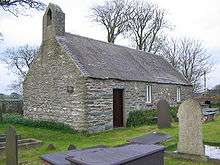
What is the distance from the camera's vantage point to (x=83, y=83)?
62.5ft

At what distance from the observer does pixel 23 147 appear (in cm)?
1348

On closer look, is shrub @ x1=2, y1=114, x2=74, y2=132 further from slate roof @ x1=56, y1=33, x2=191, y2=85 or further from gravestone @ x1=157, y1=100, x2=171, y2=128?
gravestone @ x1=157, y1=100, x2=171, y2=128

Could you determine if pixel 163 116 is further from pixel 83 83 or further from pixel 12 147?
pixel 12 147

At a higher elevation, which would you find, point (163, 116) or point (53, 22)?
point (53, 22)

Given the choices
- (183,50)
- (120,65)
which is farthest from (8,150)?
(183,50)

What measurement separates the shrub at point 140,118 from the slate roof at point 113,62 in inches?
93.5

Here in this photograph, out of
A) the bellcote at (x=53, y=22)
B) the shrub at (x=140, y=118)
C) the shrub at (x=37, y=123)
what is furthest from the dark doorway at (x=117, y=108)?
the bellcote at (x=53, y=22)

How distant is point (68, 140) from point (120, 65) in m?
8.53

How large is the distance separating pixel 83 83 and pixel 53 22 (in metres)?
5.03

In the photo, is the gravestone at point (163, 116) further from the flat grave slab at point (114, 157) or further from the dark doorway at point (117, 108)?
the flat grave slab at point (114, 157)

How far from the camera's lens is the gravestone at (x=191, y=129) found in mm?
10805

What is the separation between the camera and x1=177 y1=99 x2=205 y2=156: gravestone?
10.8 m

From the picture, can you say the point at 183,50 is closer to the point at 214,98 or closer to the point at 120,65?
the point at 214,98

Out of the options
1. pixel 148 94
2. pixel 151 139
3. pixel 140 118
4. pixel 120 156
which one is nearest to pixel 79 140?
pixel 151 139
